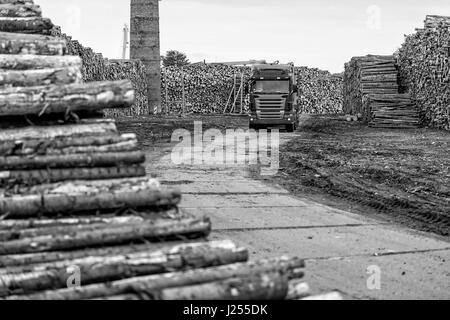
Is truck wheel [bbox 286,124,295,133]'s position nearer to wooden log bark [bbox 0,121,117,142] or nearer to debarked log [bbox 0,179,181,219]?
wooden log bark [bbox 0,121,117,142]

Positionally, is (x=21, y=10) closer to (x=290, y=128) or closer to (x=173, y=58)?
(x=290, y=128)

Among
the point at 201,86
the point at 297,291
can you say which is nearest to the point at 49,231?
the point at 297,291

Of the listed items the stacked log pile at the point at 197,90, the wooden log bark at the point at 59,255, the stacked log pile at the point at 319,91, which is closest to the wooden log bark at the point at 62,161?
the wooden log bark at the point at 59,255

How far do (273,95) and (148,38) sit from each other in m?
14.9

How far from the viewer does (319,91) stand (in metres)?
56.7

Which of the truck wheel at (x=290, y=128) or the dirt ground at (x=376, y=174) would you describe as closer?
the dirt ground at (x=376, y=174)

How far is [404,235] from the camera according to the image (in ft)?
31.9

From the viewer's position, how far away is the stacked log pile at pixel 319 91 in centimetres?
5556

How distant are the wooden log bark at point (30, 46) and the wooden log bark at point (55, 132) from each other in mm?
1169

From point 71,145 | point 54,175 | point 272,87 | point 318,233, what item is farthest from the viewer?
point 272,87

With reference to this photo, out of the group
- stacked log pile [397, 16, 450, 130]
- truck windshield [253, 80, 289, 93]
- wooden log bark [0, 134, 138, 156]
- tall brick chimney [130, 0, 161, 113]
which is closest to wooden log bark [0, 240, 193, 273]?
wooden log bark [0, 134, 138, 156]

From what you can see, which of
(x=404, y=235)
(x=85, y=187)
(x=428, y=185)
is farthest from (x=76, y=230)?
(x=428, y=185)

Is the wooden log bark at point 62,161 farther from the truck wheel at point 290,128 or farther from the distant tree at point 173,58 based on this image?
the distant tree at point 173,58

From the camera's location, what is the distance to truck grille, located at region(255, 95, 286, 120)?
28797mm
